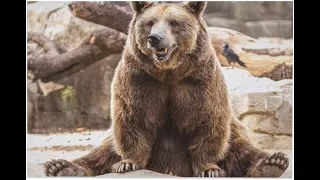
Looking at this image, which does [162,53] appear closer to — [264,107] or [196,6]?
[196,6]

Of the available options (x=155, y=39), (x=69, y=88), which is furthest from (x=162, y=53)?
(x=69, y=88)

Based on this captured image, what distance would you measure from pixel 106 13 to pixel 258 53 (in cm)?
218

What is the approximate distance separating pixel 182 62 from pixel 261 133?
159 centimetres

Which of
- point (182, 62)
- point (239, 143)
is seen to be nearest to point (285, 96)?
point (239, 143)

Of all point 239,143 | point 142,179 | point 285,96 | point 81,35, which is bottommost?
point 142,179

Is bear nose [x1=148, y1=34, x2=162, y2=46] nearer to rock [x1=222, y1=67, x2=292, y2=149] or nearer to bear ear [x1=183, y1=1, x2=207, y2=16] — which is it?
bear ear [x1=183, y1=1, x2=207, y2=16]

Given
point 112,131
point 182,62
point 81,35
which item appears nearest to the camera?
point 182,62

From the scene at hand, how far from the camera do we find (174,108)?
668 cm

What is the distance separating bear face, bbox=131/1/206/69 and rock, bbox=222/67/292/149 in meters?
0.93

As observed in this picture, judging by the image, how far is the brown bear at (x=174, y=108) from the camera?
6.61m

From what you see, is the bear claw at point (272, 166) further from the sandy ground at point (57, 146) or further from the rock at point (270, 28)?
the rock at point (270, 28)

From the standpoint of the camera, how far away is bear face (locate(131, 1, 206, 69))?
21.1 feet

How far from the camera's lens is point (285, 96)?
7.27 metres

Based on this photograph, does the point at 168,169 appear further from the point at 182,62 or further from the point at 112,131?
the point at 182,62
